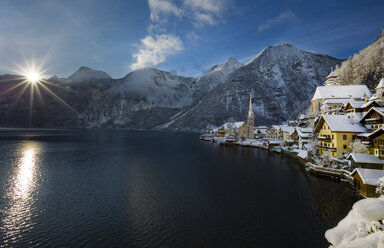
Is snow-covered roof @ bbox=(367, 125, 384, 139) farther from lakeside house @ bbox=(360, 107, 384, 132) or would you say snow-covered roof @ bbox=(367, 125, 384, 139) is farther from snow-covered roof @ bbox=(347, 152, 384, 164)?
snow-covered roof @ bbox=(347, 152, 384, 164)

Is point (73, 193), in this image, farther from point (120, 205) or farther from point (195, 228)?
point (195, 228)

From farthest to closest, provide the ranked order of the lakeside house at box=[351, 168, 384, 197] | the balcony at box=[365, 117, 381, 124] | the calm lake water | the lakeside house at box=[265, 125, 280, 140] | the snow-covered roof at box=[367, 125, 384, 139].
Answer: the lakeside house at box=[265, 125, 280, 140]
the balcony at box=[365, 117, 381, 124]
the snow-covered roof at box=[367, 125, 384, 139]
the lakeside house at box=[351, 168, 384, 197]
the calm lake water

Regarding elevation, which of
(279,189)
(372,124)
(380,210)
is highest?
(372,124)

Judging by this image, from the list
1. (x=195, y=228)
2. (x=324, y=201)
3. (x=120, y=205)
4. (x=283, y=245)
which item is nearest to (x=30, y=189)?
(x=120, y=205)

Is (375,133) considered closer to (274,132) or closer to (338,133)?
(338,133)

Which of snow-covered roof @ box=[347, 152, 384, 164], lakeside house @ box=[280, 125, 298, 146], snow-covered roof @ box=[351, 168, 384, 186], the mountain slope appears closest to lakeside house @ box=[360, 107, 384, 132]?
snow-covered roof @ box=[347, 152, 384, 164]

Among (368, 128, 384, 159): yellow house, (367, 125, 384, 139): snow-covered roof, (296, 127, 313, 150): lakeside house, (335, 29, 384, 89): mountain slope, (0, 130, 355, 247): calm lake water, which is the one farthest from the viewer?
(335, 29, 384, 89): mountain slope
